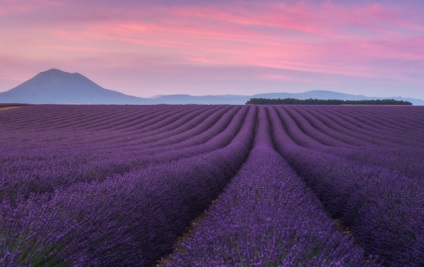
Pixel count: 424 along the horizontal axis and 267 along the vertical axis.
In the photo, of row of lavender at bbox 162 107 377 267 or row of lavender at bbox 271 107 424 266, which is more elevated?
row of lavender at bbox 162 107 377 267

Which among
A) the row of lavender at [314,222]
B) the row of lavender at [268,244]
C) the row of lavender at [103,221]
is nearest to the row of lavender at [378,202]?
the row of lavender at [314,222]

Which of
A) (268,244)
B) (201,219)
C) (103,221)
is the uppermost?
(268,244)

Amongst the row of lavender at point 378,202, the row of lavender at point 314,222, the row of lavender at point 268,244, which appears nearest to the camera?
the row of lavender at point 268,244

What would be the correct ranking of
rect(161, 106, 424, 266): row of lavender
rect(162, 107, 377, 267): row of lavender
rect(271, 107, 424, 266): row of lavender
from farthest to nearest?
rect(271, 107, 424, 266): row of lavender → rect(161, 106, 424, 266): row of lavender → rect(162, 107, 377, 267): row of lavender

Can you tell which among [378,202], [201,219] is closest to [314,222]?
[378,202]

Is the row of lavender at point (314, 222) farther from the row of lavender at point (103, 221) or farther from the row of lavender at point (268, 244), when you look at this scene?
the row of lavender at point (103, 221)

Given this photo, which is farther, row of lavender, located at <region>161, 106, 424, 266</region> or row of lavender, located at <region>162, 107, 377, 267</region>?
row of lavender, located at <region>161, 106, 424, 266</region>

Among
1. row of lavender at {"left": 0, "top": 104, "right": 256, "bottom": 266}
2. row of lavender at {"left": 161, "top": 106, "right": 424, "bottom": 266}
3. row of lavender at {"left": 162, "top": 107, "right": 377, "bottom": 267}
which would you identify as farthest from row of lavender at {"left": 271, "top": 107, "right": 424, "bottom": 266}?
row of lavender at {"left": 0, "top": 104, "right": 256, "bottom": 266}

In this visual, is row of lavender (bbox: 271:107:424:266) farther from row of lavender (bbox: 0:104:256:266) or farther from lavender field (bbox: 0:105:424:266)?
row of lavender (bbox: 0:104:256:266)

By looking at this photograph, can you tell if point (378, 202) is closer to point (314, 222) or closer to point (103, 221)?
point (314, 222)

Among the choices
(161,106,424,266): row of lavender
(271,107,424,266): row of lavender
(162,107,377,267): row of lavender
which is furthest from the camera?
(271,107,424,266): row of lavender

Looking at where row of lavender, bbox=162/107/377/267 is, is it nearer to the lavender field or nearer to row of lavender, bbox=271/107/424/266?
the lavender field

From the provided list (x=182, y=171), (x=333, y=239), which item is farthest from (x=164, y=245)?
(x=333, y=239)

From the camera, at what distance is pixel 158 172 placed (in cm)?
528
